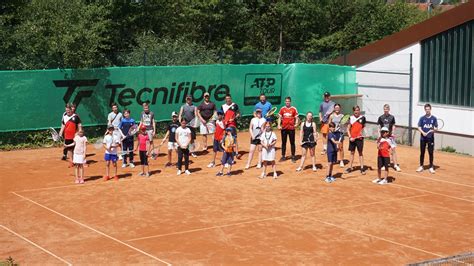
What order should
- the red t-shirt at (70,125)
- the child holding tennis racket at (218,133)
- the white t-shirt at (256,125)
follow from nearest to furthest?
the red t-shirt at (70,125), the white t-shirt at (256,125), the child holding tennis racket at (218,133)

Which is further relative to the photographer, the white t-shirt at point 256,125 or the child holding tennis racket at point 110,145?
the white t-shirt at point 256,125

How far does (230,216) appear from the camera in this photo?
20125 millimetres

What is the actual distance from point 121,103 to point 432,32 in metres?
12.4

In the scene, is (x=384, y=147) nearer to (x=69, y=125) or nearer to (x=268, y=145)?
(x=268, y=145)

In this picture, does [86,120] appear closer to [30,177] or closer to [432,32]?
[30,177]

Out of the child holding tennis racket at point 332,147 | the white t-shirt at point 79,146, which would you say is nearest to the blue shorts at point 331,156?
the child holding tennis racket at point 332,147

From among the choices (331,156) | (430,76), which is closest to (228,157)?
(331,156)

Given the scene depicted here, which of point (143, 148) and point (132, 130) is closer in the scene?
point (143, 148)

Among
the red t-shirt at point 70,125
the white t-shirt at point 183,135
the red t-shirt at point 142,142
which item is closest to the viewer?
the white t-shirt at point 183,135

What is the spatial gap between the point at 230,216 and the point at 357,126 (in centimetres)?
727

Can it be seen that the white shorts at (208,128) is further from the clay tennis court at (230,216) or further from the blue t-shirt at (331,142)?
the blue t-shirt at (331,142)

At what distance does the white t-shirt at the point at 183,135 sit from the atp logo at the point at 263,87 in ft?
35.8

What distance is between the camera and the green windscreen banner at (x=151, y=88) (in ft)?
98.3

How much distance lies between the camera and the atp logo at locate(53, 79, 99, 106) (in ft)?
101
